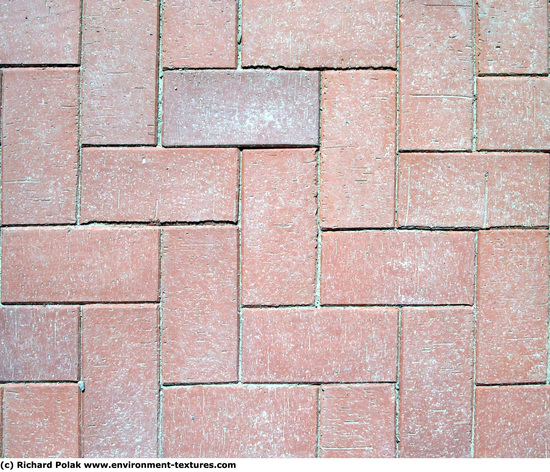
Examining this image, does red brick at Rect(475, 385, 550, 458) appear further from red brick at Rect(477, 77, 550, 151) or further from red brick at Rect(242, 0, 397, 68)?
red brick at Rect(242, 0, 397, 68)

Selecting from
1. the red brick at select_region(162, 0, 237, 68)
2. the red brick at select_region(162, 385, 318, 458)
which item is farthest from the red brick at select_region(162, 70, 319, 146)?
the red brick at select_region(162, 385, 318, 458)

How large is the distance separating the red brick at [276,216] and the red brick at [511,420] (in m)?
0.80

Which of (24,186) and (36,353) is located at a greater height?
(24,186)

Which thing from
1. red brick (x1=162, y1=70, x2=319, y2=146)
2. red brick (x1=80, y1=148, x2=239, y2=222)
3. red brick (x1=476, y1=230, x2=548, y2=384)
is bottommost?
red brick (x1=476, y1=230, x2=548, y2=384)

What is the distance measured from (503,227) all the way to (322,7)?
0.99m

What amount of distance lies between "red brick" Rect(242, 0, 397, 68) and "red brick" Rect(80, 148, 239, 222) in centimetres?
38

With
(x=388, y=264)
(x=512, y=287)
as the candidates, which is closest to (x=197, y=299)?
(x=388, y=264)

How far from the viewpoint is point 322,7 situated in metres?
1.60

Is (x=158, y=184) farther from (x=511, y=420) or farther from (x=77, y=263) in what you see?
(x=511, y=420)

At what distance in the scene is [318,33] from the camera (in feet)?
5.24

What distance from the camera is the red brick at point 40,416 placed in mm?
1614

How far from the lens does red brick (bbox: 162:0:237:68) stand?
1.59m
